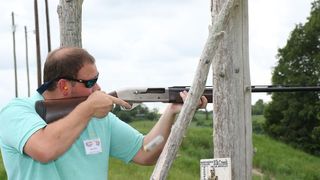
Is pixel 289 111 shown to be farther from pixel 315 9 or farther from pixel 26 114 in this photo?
pixel 26 114

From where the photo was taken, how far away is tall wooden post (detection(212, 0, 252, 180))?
11.9 ft

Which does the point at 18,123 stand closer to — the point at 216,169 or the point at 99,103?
the point at 99,103

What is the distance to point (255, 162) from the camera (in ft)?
88.1

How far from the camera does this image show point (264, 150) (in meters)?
32.1

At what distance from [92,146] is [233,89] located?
2.67 feet

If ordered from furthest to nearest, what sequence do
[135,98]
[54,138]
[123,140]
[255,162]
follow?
[255,162]
[123,140]
[135,98]
[54,138]

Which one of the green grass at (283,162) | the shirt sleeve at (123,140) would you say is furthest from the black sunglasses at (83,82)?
the green grass at (283,162)

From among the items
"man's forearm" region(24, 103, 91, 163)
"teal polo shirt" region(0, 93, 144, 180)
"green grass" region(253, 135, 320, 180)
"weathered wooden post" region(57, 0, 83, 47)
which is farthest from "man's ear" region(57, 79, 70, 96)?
"green grass" region(253, 135, 320, 180)

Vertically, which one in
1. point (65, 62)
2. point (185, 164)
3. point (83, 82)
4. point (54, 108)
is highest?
point (65, 62)

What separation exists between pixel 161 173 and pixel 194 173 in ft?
50.4

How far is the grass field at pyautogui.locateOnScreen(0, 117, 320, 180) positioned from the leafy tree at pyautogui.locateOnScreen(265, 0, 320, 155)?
205 cm

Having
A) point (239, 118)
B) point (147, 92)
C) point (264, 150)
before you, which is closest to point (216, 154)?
point (239, 118)

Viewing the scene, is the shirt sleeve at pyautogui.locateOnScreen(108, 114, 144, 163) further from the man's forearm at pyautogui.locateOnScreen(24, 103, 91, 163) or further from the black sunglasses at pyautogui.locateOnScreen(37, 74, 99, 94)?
the man's forearm at pyautogui.locateOnScreen(24, 103, 91, 163)

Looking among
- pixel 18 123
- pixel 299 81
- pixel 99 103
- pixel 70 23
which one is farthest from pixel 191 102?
pixel 299 81
